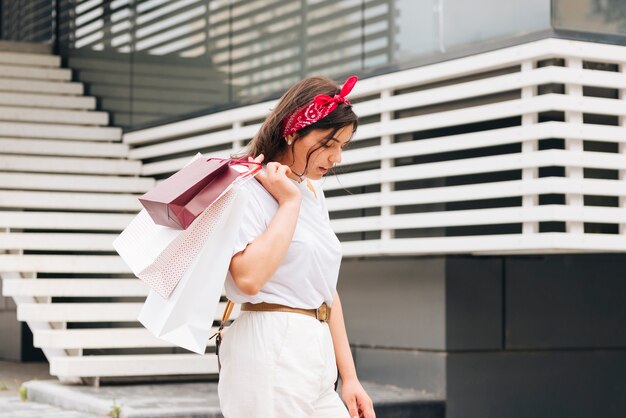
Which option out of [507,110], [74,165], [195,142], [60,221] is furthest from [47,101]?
[507,110]

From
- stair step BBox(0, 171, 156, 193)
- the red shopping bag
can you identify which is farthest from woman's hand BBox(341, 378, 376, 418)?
stair step BBox(0, 171, 156, 193)

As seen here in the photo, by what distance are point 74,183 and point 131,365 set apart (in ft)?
11.4

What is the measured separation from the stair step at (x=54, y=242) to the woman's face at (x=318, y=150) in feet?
24.9

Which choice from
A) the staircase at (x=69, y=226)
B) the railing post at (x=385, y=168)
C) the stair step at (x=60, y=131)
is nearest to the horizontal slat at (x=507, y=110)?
the railing post at (x=385, y=168)

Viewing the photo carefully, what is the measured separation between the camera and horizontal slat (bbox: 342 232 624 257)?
720 centimetres

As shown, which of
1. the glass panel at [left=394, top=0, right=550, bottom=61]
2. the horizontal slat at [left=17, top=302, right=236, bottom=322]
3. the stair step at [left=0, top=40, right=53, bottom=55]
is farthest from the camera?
the stair step at [left=0, top=40, right=53, bottom=55]

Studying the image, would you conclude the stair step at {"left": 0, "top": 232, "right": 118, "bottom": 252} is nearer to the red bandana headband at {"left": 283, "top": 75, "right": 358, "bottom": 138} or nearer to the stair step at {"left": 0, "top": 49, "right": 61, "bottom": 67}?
the stair step at {"left": 0, "top": 49, "right": 61, "bottom": 67}

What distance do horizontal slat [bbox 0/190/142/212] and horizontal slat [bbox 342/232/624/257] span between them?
3.75 meters

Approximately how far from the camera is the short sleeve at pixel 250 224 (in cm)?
320

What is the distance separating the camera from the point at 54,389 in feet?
29.3

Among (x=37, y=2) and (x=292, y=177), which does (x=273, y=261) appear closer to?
(x=292, y=177)

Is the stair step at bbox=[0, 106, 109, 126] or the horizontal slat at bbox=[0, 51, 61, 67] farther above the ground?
the horizontal slat at bbox=[0, 51, 61, 67]

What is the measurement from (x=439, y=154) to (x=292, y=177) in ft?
17.0

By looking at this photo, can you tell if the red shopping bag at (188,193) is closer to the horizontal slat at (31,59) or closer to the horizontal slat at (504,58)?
the horizontal slat at (504,58)
